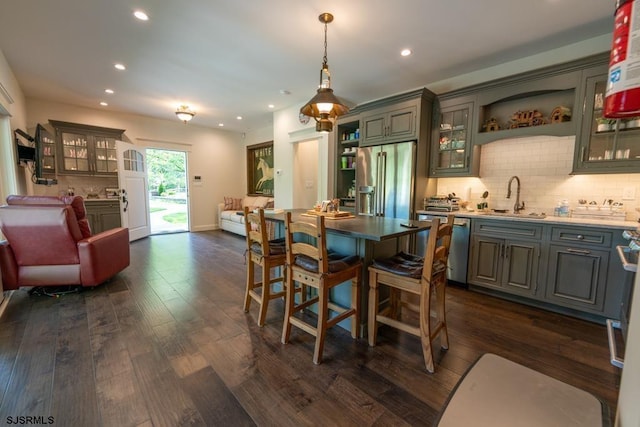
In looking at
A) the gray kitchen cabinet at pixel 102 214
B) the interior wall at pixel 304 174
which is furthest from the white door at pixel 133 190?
the interior wall at pixel 304 174

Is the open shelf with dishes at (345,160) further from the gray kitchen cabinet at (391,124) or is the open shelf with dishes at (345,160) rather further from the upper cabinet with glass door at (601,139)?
the upper cabinet with glass door at (601,139)

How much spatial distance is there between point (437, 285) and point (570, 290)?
1650mm

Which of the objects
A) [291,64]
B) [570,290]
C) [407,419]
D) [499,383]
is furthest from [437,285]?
[291,64]

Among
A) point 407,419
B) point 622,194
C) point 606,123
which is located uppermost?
point 606,123

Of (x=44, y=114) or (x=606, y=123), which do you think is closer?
(x=606, y=123)

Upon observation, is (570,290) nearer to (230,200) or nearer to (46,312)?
(46,312)

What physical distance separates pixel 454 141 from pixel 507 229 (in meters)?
1.31

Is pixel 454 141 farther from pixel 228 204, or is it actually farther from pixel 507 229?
pixel 228 204

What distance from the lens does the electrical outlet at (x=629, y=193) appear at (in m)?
2.63

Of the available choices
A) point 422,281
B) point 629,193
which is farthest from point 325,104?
point 629,193

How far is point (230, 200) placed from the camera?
7.43 m

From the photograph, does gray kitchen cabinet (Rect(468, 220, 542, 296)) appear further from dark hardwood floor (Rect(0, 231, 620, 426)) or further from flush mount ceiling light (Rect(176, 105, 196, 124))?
flush mount ceiling light (Rect(176, 105, 196, 124))

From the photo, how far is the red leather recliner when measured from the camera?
109 inches

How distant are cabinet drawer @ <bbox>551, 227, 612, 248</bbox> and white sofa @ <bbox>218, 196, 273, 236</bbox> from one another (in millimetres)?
5372
